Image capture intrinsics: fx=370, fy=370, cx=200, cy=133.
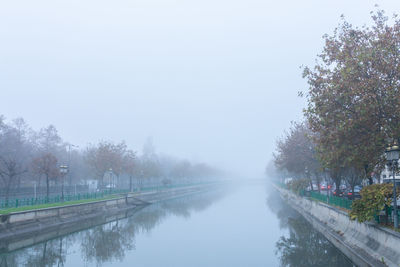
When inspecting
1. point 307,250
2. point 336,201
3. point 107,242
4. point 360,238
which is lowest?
point 307,250

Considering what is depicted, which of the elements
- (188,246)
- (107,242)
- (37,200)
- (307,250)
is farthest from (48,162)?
(307,250)

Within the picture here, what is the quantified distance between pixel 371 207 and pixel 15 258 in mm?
20331

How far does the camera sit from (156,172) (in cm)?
9088

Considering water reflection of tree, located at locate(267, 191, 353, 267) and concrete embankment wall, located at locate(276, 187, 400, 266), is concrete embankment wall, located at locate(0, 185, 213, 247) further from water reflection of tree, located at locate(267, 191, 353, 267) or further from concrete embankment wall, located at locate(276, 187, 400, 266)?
concrete embankment wall, located at locate(276, 187, 400, 266)

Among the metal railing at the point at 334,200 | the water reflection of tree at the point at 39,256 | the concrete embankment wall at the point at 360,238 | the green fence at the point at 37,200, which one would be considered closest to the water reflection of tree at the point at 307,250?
the concrete embankment wall at the point at 360,238

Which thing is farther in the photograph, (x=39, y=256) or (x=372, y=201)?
(x=39, y=256)

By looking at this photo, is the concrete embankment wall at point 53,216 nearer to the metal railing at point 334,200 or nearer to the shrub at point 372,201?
the shrub at point 372,201

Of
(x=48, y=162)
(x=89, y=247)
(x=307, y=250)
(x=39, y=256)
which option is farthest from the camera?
(x=48, y=162)

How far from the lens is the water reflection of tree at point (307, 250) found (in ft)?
68.6

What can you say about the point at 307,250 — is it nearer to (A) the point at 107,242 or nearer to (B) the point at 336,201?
(B) the point at 336,201

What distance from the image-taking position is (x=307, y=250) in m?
24.7

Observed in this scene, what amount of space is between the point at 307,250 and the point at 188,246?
8.44 metres

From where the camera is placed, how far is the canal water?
22.0m

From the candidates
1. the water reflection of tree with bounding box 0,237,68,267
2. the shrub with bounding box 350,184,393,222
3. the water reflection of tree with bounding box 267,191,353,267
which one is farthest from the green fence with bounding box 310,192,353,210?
the water reflection of tree with bounding box 0,237,68,267
